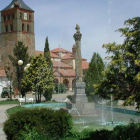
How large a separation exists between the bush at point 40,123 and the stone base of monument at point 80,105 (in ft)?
22.3

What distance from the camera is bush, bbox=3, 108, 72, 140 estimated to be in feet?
22.2

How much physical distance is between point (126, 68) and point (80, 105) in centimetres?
912

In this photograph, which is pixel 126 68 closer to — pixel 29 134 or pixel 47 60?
pixel 29 134

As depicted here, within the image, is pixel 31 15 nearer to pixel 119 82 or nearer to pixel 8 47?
pixel 8 47

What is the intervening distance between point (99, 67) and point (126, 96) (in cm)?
2327

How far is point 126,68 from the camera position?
5.23 meters

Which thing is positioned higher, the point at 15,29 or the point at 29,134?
the point at 15,29

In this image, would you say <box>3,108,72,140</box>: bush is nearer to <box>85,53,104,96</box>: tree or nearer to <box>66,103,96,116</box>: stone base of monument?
<box>66,103,96,116</box>: stone base of monument

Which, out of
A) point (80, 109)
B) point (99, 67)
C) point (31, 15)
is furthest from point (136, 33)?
point (31, 15)

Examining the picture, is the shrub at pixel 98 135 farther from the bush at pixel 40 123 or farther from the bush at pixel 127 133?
the bush at pixel 40 123

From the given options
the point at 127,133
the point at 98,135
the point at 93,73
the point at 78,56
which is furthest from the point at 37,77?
the point at 127,133

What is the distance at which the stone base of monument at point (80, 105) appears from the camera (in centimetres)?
1387

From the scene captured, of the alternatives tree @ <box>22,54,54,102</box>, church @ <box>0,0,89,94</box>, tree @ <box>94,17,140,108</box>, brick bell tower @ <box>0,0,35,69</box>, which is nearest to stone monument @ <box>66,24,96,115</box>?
tree @ <box>94,17,140,108</box>

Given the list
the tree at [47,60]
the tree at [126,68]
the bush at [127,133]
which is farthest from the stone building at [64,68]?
the tree at [126,68]
